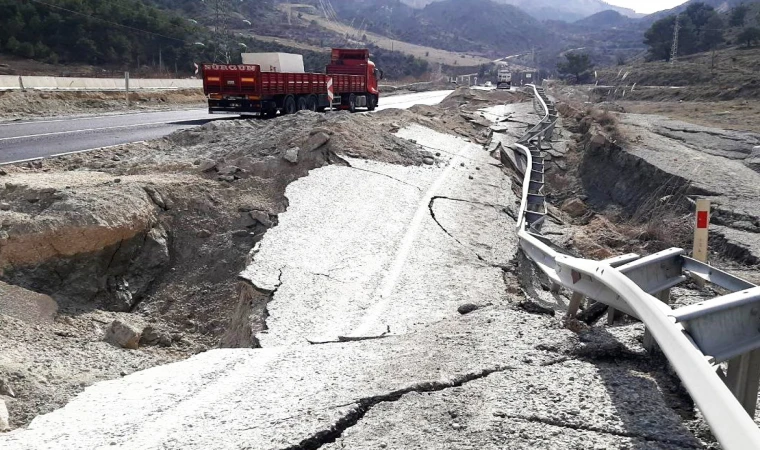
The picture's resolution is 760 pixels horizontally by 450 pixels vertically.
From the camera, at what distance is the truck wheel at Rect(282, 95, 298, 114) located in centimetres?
2475

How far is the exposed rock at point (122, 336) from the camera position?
6172 mm

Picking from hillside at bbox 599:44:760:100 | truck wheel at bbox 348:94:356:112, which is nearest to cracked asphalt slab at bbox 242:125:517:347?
truck wheel at bbox 348:94:356:112

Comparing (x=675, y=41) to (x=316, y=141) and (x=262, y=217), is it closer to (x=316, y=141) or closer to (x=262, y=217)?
(x=316, y=141)

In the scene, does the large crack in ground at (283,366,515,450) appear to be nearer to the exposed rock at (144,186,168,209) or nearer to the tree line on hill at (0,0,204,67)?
the exposed rock at (144,186,168,209)

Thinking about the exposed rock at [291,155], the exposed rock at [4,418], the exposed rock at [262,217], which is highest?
the exposed rock at [291,155]

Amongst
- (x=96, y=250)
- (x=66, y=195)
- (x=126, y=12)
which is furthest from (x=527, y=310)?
(x=126, y=12)

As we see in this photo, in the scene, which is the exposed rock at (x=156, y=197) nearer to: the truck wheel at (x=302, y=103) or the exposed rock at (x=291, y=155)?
the exposed rock at (x=291, y=155)

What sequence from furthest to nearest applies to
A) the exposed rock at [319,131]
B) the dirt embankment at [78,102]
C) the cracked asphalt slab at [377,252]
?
the dirt embankment at [78,102] < the exposed rock at [319,131] < the cracked asphalt slab at [377,252]

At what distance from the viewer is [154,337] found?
6.67m

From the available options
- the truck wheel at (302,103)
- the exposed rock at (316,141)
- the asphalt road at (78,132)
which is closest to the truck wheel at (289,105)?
the truck wheel at (302,103)

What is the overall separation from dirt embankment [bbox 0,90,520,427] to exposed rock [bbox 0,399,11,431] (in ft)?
0.43

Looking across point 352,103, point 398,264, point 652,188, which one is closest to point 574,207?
point 652,188

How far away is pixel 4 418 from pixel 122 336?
1.99 meters

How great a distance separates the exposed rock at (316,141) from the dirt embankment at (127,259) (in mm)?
42
